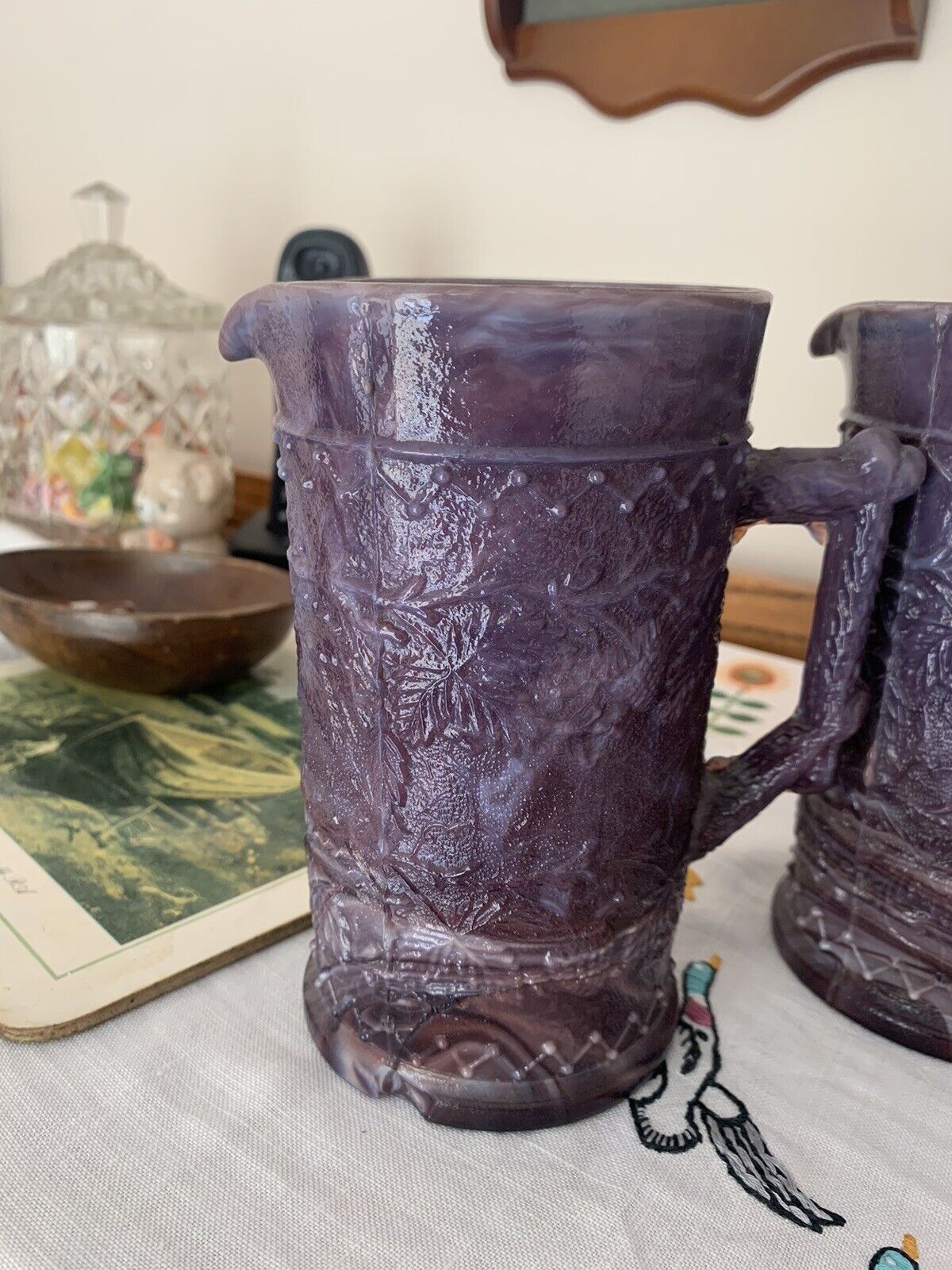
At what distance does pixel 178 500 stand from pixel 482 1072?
2.30 ft

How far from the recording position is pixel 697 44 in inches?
30.0

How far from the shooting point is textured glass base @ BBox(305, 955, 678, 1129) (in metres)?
0.34

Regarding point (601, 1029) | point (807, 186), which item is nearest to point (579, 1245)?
point (601, 1029)

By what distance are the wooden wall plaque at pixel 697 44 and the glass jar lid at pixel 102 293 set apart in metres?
0.38

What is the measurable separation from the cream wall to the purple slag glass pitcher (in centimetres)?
48

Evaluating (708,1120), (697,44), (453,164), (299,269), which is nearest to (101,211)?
(299,269)

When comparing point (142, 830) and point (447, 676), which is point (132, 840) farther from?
point (447, 676)

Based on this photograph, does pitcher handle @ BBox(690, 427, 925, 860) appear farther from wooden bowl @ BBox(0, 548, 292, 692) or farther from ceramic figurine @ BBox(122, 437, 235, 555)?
ceramic figurine @ BBox(122, 437, 235, 555)

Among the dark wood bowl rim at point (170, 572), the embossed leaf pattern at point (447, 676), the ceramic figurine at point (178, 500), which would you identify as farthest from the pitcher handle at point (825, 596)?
the ceramic figurine at point (178, 500)

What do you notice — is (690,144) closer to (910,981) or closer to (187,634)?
(187,634)

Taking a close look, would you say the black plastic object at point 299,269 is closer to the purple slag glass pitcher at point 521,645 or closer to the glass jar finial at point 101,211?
the glass jar finial at point 101,211


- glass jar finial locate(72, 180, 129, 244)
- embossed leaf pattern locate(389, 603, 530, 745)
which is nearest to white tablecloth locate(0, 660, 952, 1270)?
embossed leaf pattern locate(389, 603, 530, 745)

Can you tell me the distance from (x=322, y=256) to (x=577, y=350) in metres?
0.72

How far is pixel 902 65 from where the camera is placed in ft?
2.25
